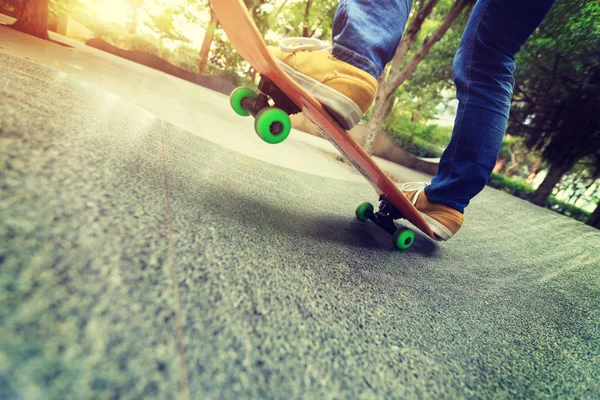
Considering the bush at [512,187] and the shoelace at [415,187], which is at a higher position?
the bush at [512,187]

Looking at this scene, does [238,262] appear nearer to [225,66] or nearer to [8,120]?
[8,120]

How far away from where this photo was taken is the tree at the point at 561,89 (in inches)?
251

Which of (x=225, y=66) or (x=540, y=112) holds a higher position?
(x=540, y=112)

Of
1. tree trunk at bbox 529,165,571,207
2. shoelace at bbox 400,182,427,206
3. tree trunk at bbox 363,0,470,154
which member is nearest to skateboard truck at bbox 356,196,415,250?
shoelace at bbox 400,182,427,206

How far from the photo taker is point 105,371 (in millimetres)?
354

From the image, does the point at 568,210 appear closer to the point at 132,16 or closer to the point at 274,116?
the point at 274,116

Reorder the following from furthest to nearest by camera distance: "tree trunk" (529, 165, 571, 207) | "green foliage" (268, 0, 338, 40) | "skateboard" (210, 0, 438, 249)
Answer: "tree trunk" (529, 165, 571, 207) < "green foliage" (268, 0, 338, 40) < "skateboard" (210, 0, 438, 249)

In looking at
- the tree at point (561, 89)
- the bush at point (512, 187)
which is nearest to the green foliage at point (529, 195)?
the bush at point (512, 187)

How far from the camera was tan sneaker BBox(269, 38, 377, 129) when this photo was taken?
3.94ft

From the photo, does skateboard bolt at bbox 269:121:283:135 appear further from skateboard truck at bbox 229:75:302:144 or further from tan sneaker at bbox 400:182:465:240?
tan sneaker at bbox 400:182:465:240

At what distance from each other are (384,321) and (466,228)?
229 cm

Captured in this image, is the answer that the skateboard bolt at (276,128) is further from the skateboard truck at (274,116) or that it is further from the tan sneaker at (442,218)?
the tan sneaker at (442,218)

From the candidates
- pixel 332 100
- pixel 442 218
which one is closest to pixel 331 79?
pixel 332 100

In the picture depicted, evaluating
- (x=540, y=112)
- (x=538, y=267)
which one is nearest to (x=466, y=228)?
(x=538, y=267)
